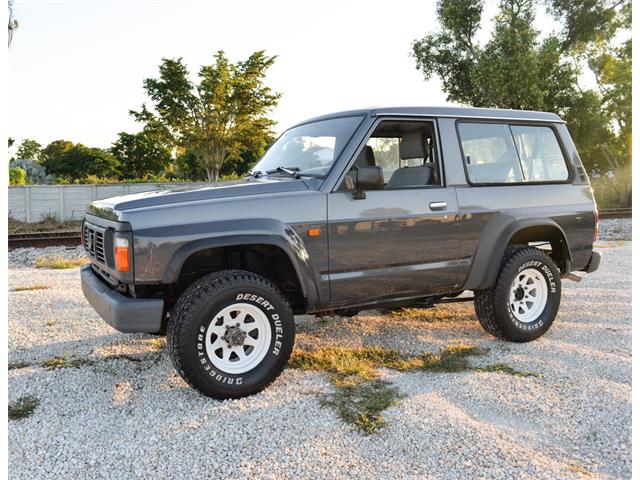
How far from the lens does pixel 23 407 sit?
3.72 m

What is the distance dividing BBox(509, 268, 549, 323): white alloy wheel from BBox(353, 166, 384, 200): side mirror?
1.90m

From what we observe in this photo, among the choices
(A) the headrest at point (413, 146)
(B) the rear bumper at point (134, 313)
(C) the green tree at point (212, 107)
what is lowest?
(B) the rear bumper at point (134, 313)

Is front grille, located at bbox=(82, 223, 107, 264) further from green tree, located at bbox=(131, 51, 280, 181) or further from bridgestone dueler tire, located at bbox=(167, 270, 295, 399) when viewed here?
green tree, located at bbox=(131, 51, 280, 181)

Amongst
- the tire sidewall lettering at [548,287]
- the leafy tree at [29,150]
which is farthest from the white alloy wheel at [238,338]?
the leafy tree at [29,150]

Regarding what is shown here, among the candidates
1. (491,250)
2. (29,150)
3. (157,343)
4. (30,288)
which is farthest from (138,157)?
(491,250)

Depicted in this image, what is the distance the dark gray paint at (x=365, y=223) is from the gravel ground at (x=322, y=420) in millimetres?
788

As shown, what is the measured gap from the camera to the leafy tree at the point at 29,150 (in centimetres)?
8132

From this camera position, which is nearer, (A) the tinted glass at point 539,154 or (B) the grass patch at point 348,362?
(B) the grass patch at point 348,362

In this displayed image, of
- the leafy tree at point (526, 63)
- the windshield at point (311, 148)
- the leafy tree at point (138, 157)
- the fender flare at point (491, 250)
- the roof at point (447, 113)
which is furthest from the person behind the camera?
the leafy tree at point (138, 157)

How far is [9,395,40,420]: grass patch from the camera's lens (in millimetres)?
3623

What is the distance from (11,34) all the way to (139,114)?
80.6 ft

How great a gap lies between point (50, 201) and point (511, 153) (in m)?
18.4

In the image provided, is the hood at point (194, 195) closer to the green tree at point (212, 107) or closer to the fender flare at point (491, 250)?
the fender flare at point (491, 250)

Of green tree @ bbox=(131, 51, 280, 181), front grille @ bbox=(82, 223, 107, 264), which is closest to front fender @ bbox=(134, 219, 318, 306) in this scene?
front grille @ bbox=(82, 223, 107, 264)
